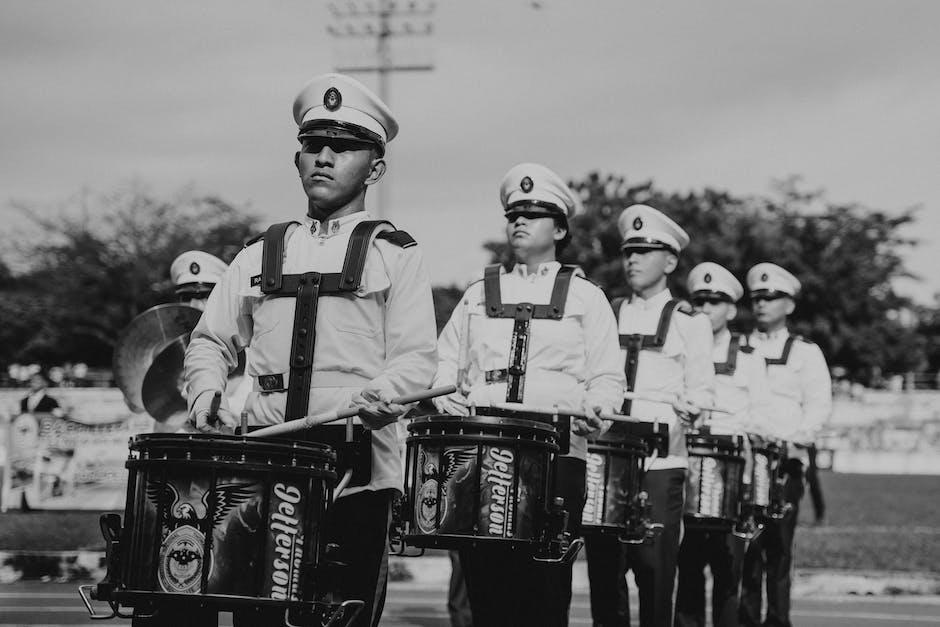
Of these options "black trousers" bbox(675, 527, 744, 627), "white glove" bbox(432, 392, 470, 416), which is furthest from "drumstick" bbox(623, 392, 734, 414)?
"white glove" bbox(432, 392, 470, 416)

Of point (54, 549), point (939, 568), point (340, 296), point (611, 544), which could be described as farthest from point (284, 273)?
point (939, 568)

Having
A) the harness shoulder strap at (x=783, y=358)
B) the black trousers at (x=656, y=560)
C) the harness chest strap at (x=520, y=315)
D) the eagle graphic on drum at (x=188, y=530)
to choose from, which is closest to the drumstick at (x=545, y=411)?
the harness chest strap at (x=520, y=315)

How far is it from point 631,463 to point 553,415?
4.39ft

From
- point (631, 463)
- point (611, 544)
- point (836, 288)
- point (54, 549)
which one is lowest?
point (54, 549)

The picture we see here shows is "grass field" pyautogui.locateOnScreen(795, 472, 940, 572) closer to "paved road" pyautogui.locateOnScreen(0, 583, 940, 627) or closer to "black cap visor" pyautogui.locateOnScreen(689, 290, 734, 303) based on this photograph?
"paved road" pyautogui.locateOnScreen(0, 583, 940, 627)

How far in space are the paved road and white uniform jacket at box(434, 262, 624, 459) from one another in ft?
11.7

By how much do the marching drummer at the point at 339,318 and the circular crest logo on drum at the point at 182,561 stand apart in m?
0.68

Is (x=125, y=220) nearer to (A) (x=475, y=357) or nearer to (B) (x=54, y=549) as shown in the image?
(B) (x=54, y=549)

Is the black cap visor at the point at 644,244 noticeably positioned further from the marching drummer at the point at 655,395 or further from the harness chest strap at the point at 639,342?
the harness chest strap at the point at 639,342

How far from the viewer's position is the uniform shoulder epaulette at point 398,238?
5539 mm

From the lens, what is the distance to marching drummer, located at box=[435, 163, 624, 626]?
6668 millimetres

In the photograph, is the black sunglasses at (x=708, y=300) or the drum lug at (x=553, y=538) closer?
the drum lug at (x=553, y=538)

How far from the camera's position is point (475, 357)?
299 inches

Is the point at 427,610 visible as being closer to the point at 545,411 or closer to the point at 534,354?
the point at 534,354
